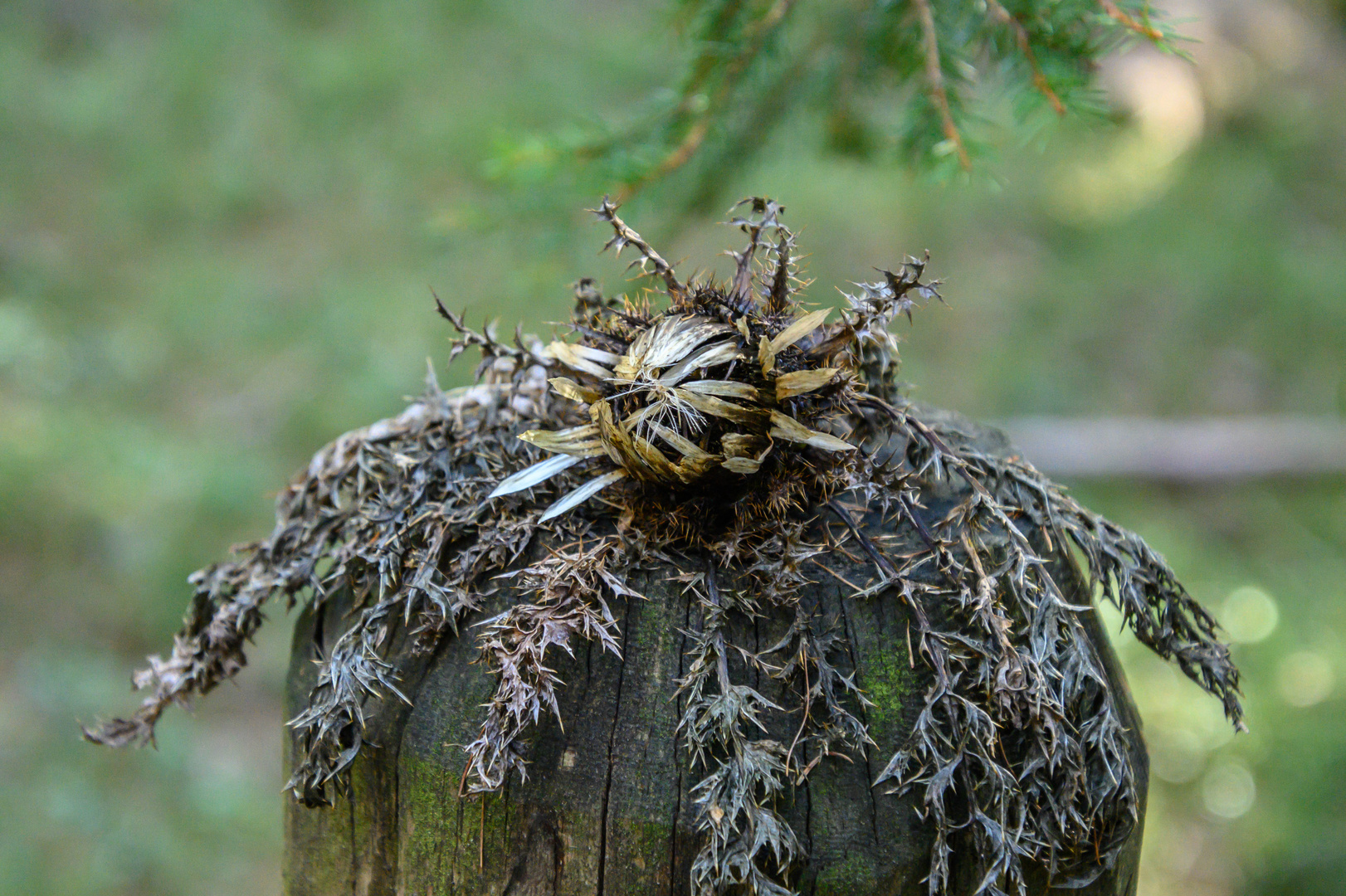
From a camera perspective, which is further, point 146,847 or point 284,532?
point 146,847

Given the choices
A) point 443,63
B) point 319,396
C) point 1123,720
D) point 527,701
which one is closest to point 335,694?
point 527,701

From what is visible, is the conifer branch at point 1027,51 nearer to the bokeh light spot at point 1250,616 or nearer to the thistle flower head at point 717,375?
the thistle flower head at point 717,375

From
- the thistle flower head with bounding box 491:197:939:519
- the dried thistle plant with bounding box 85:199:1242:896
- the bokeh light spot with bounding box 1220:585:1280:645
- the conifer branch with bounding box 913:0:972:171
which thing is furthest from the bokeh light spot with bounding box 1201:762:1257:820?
the thistle flower head with bounding box 491:197:939:519

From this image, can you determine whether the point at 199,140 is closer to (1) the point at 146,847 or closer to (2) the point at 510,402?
(1) the point at 146,847

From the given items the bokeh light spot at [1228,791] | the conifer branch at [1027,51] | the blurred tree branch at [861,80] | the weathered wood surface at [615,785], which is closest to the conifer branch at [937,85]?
the blurred tree branch at [861,80]

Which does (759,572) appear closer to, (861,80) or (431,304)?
(861,80)

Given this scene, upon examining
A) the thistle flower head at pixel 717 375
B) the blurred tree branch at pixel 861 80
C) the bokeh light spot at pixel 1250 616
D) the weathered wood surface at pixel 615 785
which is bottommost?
the weathered wood surface at pixel 615 785

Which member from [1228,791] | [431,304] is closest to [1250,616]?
[1228,791]

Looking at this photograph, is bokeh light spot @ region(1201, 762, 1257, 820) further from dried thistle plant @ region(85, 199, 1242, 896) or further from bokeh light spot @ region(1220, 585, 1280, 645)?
dried thistle plant @ region(85, 199, 1242, 896)
